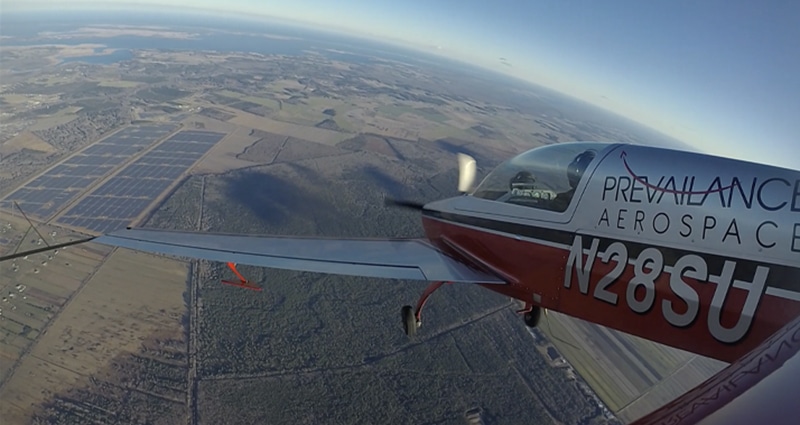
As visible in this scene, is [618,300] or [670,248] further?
[618,300]

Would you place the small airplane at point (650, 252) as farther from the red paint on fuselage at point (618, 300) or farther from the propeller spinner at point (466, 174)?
the propeller spinner at point (466, 174)

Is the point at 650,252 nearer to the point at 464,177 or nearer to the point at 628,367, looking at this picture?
the point at 464,177

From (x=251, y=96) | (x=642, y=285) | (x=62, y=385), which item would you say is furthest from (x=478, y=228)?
(x=251, y=96)

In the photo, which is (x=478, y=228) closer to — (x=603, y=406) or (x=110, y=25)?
(x=603, y=406)

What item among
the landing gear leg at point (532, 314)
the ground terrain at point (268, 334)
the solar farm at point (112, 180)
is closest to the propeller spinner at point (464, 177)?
the landing gear leg at point (532, 314)

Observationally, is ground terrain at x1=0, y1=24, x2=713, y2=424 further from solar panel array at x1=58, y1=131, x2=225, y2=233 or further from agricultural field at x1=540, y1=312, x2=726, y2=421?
solar panel array at x1=58, y1=131, x2=225, y2=233

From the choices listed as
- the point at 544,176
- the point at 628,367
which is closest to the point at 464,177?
the point at 544,176
